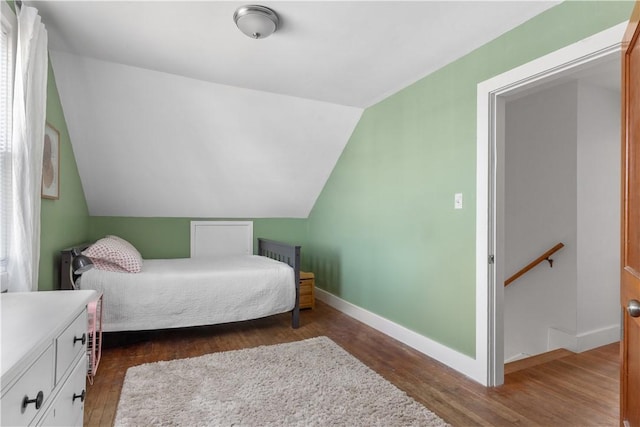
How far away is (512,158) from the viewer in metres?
2.99

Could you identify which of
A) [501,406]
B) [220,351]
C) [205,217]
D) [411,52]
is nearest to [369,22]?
[411,52]

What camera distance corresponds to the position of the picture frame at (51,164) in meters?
2.23

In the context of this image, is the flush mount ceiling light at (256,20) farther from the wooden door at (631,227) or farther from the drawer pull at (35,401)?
the drawer pull at (35,401)

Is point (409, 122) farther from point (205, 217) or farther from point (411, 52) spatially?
point (205, 217)

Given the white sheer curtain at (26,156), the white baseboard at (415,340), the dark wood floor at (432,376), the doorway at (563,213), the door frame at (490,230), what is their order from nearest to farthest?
1. the white sheer curtain at (26,156)
2. the dark wood floor at (432,376)
3. the door frame at (490,230)
4. the white baseboard at (415,340)
5. the doorway at (563,213)

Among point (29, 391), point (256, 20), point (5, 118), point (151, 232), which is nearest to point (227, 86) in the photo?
point (256, 20)

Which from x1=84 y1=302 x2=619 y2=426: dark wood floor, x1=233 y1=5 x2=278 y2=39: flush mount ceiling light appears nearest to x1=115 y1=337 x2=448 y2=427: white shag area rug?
x1=84 y1=302 x2=619 y2=426: dark wood floor

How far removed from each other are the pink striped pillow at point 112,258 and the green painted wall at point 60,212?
0.79ft

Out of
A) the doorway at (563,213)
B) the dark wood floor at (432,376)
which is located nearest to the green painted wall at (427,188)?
the dark wood floor at (432,376)

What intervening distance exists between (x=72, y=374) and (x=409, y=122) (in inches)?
104

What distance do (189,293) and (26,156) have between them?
1516 mm

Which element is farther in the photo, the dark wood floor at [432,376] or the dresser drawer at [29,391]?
the dark wood floor at [432,376]

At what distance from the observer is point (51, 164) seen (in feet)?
7.75

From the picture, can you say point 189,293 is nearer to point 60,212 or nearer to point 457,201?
point 60,212
